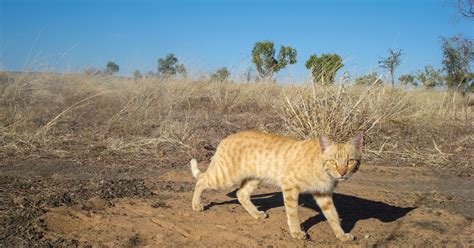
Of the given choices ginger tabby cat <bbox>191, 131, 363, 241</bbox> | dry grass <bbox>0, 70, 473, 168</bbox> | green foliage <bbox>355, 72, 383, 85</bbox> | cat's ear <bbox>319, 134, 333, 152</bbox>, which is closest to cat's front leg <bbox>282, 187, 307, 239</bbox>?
ginger tabby cat <bbox>191, 131, 363, 241</bbox>

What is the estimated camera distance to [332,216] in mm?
4344

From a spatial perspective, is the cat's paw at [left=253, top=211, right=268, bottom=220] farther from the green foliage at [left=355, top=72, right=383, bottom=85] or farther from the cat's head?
the green foliage at [left=355, top=72, right=383, bottom=85]

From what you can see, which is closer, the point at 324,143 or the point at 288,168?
the point at 324,143

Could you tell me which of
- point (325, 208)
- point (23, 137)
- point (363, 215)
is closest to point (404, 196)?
point (363, 215)

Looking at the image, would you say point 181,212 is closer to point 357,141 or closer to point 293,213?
point 293,213

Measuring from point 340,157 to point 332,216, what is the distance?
605mm

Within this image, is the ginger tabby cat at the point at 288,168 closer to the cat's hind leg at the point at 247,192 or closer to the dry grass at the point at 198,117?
the cat's hind leg at the point at 247,192

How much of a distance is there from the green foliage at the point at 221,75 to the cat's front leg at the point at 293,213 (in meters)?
8.98

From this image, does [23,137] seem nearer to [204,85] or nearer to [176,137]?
[176,137]

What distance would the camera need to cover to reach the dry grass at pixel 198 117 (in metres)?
8.00

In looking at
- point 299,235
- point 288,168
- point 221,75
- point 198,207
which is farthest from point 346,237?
point 221,75

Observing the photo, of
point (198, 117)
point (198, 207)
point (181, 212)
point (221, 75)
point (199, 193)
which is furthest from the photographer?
point (221, 75)

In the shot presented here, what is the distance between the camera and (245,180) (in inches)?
198

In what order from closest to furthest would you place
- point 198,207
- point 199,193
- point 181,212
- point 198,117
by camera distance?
1. point 181,212
2. point 198,207
3. point 199,193
4. point 198,117
